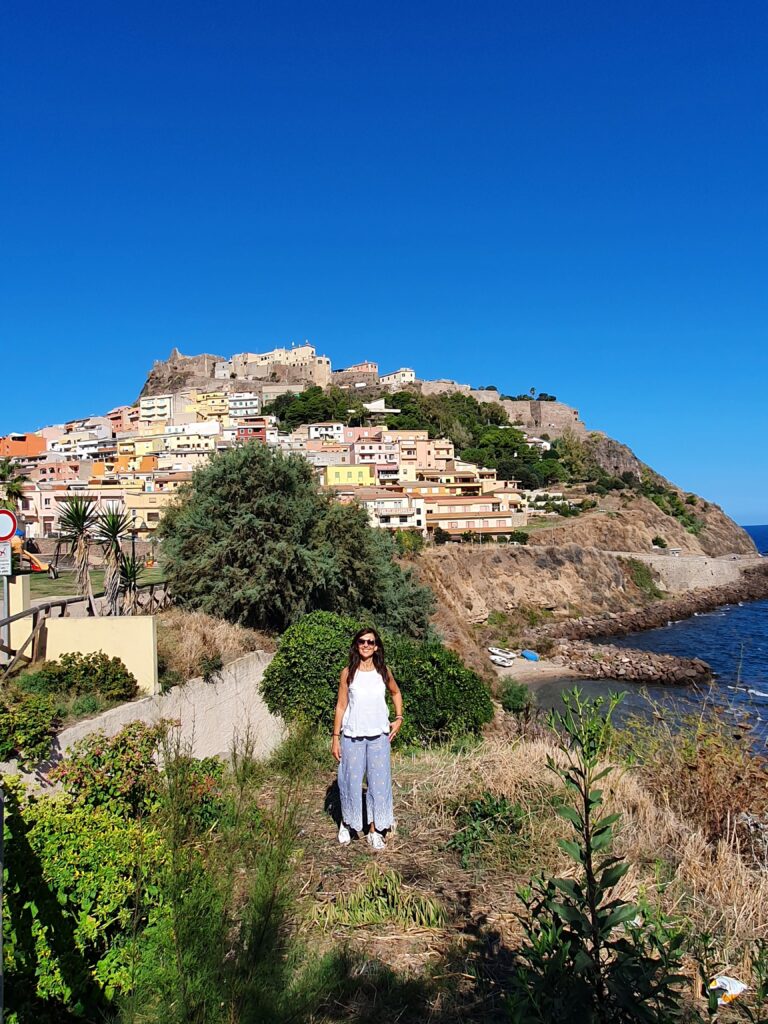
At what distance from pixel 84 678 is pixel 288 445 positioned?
62.6 meters

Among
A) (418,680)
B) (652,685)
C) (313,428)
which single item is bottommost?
(652,685)

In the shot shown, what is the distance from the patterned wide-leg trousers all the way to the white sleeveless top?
0.20ft

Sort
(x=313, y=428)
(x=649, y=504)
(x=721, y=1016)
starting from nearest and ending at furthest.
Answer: (x=721, y=1016) → (x=649, y=504) → (x=313, y=428)

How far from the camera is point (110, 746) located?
512cm

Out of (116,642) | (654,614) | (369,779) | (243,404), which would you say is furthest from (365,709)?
(243,404)

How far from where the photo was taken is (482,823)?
176 inches

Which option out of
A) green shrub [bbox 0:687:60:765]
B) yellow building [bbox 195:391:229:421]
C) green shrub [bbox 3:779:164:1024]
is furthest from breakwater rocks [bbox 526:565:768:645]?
yellow building [bbox 195:391:229:421]

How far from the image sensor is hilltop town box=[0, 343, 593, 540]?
5312 centimetres

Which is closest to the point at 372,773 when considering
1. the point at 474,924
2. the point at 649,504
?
the point at 474,924

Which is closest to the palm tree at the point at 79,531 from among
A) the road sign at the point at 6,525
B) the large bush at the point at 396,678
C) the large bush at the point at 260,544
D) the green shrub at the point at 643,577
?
the large bush at the point at 260,544

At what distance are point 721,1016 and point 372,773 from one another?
2.32m

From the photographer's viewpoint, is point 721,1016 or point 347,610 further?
point 347,610

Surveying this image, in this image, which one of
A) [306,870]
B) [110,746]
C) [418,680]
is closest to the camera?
[306,870]

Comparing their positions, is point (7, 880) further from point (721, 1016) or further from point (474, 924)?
point (721, 1016)
